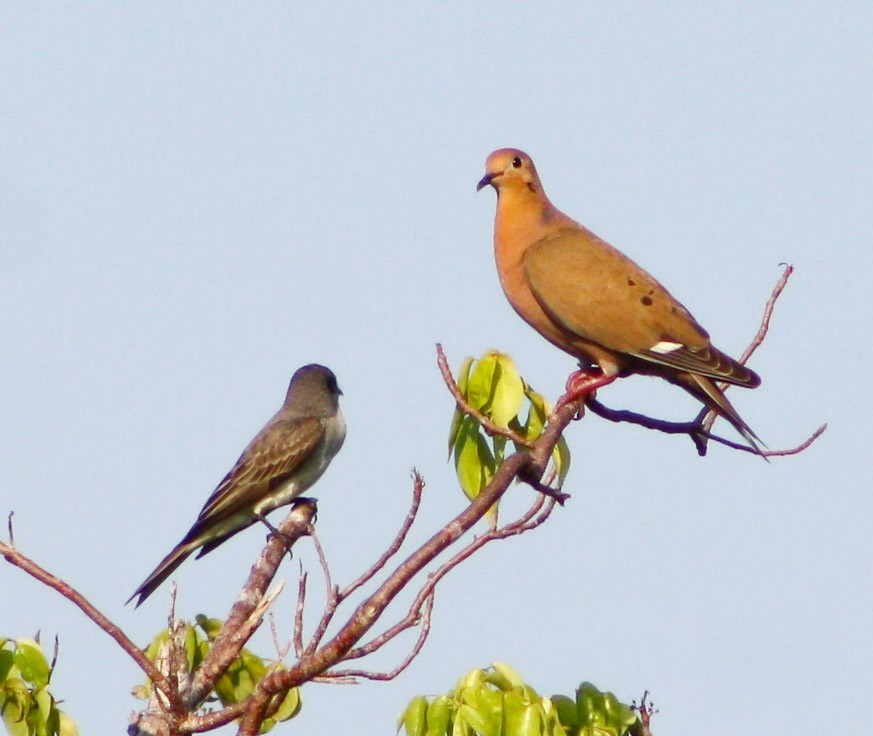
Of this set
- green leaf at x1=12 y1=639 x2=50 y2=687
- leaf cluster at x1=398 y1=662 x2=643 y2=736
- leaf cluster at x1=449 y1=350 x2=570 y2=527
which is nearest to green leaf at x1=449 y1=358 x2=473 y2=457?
leaf cluster at x1=449 y1=350 x2=570 y2=527

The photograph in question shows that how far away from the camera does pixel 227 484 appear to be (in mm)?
8586

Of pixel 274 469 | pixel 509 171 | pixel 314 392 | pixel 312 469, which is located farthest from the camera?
pixel 314 392

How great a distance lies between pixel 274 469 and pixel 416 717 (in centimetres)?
440

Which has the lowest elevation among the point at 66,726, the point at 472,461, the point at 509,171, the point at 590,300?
the point at 66,726

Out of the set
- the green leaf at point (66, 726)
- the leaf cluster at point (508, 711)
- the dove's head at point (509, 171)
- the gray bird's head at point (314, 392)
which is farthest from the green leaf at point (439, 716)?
the gray bird's head at point (314, 392)

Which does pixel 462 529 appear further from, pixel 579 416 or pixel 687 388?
pixel 687 388

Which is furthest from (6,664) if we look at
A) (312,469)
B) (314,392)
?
(314,392)

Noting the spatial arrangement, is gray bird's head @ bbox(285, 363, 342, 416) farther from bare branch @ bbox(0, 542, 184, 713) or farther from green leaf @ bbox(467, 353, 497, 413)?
bare branch @ bbox(0, 542, 184, 713)

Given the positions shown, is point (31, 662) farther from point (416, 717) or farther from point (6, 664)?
point (416, 717)

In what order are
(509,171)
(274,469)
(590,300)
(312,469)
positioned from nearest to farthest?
(590,300)
(509,171)
(274,469)
(312,469)

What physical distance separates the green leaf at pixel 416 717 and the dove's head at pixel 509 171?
424 centimetres

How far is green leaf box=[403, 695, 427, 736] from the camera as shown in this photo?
174 inches

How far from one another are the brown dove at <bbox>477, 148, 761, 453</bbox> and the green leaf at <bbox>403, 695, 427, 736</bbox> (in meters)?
2.69

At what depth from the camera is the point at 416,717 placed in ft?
14.5
